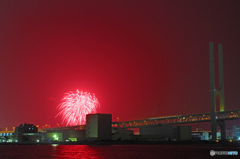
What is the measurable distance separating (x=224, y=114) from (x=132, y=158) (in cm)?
6101

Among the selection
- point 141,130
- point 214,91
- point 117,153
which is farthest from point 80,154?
point 141,130

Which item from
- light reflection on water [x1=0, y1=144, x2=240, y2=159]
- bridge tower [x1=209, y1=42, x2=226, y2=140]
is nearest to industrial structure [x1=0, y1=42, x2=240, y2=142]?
bridge tower [x1=209, y1=42, x2=226, y2=140]

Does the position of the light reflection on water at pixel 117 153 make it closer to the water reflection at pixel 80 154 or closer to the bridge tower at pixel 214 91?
the water reflection at pixel 80 154

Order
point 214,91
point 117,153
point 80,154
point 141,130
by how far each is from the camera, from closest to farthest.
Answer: point 80,154 → point 117,153 → point 214,91 → point 141,130

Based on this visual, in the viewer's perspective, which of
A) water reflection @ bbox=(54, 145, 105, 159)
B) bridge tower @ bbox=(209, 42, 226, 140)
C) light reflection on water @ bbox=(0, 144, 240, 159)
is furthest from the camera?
bridge tower @ bbox=(209, 42, 226, 140)

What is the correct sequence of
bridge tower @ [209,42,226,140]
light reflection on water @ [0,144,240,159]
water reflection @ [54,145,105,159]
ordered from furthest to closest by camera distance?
1. bridge tower @ [209,42,226,140]
2. water reflection @ [54,145,105,159]
3. light reflection on water @ [0,144,240,159]

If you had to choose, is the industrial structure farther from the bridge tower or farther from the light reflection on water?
the light reflection on water

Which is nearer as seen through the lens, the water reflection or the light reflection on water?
the light reflection on water

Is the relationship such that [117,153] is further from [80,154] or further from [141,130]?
[141,130]

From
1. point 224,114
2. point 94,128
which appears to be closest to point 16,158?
point 94,128

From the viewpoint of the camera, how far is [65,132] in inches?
4798

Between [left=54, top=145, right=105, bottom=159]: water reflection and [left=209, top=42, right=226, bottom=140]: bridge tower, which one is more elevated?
[left=209, top=42, right=226, bottom=140]: bridge tower

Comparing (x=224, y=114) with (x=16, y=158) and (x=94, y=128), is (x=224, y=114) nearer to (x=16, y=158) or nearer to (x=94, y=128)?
(x=94, y=128)

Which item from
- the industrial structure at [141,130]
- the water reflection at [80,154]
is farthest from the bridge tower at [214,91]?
the water reflection at [80,154]
